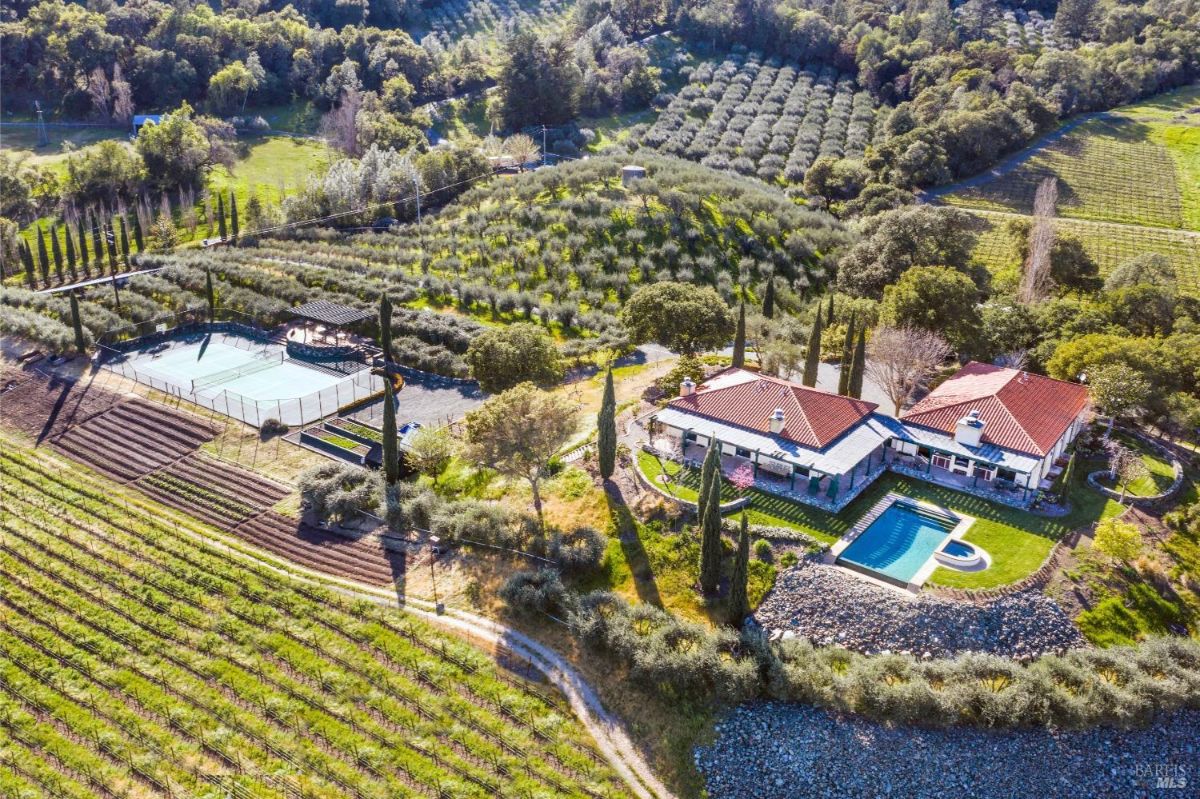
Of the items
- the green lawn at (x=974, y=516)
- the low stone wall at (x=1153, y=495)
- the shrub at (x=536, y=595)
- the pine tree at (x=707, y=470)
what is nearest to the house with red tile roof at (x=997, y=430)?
the green lawn at (x=974, y=516)

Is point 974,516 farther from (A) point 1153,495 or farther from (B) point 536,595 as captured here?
(B) point 536,595

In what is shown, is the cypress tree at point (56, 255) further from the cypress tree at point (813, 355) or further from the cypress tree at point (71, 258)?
the cypress tree at point (813, 355)

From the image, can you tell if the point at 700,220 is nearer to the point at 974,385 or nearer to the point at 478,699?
the point at 974,385

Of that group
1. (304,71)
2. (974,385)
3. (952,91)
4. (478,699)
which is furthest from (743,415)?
(304,71)

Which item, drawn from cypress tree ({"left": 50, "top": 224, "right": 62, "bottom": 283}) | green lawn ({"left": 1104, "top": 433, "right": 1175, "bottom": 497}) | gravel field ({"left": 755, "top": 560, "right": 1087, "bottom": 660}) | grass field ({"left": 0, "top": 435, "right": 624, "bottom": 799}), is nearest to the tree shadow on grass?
gravel field ({"left": 755, "top": 560, "right": 1087, "bottom": 660})

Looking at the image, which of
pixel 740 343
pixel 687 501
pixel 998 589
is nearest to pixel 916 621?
pixel 998 589
